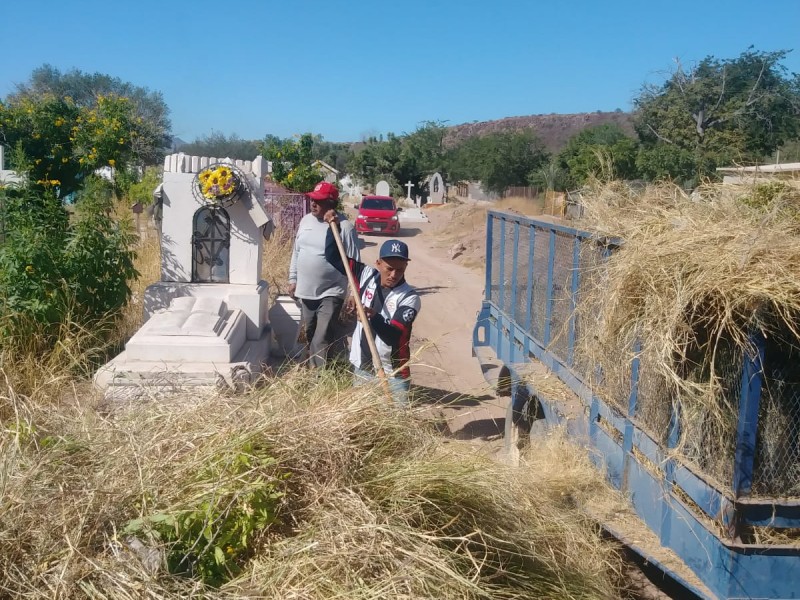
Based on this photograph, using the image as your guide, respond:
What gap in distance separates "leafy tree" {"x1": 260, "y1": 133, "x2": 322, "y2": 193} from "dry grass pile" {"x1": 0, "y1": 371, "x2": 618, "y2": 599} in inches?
643

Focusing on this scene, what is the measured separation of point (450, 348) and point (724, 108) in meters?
26.6

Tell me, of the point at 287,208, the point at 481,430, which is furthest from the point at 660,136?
the point at 481,430

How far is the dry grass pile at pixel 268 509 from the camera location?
204cm

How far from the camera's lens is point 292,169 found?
19.1m

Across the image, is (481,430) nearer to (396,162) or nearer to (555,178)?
(555,178)

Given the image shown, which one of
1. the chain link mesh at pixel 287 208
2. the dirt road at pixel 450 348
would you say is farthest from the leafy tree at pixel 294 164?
the dirt road at pixel 450 348

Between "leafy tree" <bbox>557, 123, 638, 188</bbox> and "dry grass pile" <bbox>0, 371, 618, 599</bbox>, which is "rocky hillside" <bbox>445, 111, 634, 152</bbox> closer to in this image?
"leafy tree" <bbox>557, 123, 638, 188</bbox>

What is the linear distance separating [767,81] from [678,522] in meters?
35.0

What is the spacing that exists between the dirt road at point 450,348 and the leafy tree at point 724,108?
12.9 metres

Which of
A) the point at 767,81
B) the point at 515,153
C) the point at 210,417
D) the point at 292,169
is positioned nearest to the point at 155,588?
the point at 210,417

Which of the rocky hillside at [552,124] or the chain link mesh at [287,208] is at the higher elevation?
the rocky hillside at [552,124]

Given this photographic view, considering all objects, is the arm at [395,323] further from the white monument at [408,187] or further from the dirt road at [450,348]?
the white monument at [408,187]

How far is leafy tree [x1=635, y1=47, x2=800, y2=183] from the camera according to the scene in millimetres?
30578

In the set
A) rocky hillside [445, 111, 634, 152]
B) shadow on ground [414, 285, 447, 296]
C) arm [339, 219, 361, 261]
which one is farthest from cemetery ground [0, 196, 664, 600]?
rocky hillside [445, 111, 634, 152]
